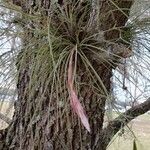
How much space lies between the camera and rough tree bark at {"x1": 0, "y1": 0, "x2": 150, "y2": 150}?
22.2 inches

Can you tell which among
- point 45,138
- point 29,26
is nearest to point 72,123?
point 45,138

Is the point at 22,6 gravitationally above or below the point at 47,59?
above

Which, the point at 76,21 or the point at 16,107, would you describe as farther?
the point at 16,107

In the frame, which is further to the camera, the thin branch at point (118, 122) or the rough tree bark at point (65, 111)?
the thin branch at point (118, 122)

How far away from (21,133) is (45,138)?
0.06m

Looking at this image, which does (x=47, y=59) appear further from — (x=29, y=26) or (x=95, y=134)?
(x=95, y=134)

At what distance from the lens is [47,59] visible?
0.53m

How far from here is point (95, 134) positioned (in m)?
0.65

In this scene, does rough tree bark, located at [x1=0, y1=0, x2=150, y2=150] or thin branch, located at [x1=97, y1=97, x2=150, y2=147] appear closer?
rough tree bark, located at [x1=0, y1=0, x2=150, y2=150]

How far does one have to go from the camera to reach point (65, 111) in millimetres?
584

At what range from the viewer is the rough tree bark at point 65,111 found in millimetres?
563

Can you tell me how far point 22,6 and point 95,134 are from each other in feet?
0.73

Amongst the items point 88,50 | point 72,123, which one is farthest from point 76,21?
point 72,123

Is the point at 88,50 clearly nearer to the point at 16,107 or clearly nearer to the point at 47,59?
the point at 47,59
